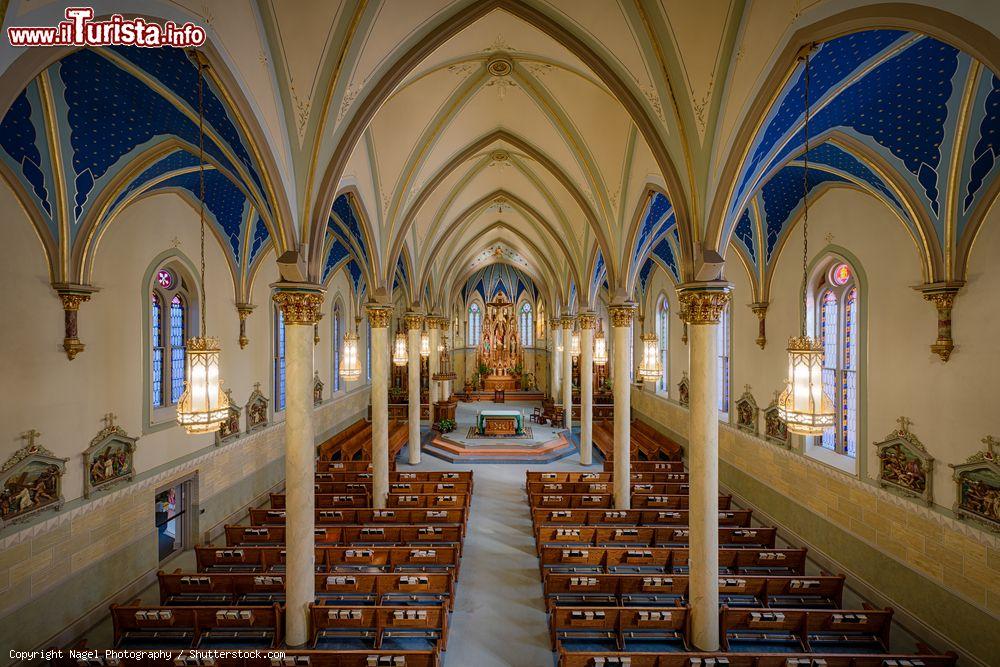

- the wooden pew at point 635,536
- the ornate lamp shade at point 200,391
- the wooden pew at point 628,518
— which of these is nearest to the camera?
the ornate lamp shade at point 200,391

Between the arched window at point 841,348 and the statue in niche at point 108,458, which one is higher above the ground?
the arched window at point 841,348

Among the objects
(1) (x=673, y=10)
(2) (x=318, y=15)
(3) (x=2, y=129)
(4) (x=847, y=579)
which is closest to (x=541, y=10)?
(1) (x=673, y=10)

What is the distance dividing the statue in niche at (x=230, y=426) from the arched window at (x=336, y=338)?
781 centimetres

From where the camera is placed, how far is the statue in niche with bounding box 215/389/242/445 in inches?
488

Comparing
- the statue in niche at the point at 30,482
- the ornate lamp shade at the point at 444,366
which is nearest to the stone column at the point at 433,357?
the ornate lamp shade at the point at 444,366

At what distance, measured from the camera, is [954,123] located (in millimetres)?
6750

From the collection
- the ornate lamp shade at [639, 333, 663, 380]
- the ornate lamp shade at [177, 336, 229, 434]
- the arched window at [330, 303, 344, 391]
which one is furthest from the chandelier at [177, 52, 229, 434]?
the arched window at [330, 303, 344, 391]

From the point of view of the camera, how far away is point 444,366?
97.0 ft

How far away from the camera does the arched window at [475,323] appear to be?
37.3 metres

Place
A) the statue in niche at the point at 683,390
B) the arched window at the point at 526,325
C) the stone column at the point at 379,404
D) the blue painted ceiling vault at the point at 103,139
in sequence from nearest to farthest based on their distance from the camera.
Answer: the blue painted ceiling vault at the point at 103,139, the stone column at the point at 379,404, the statue in niche at the point at 683,390, the arched window at the point at 526,325

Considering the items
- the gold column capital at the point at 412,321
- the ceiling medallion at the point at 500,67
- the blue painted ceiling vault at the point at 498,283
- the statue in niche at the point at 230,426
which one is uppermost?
the ceiling medallion at the point at 500,67

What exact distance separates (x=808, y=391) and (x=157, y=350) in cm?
1242

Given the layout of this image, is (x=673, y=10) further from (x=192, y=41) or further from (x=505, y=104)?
(x=192, y=41)

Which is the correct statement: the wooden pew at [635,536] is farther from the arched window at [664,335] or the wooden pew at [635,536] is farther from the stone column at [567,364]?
the stone column at [567,364]
